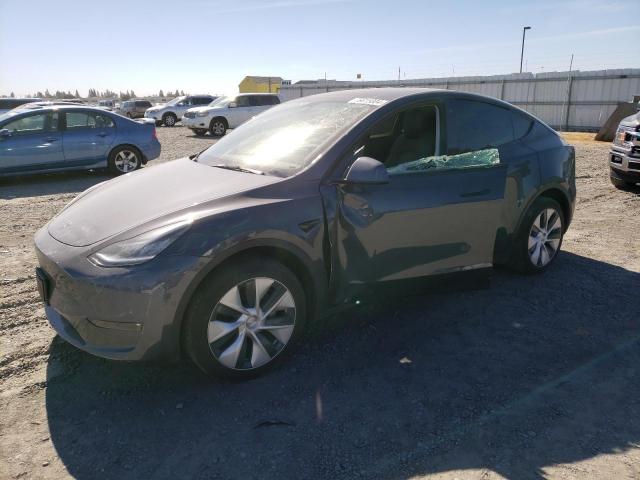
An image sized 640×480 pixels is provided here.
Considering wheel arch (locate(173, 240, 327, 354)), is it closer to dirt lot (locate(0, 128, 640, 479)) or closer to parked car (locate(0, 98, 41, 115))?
dirt lot (locate(0, 128, 640, 479))

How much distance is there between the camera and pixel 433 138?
3.79m

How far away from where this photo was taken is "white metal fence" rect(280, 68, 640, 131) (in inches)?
824

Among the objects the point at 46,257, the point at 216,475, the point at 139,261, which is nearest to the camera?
the point at 216,475

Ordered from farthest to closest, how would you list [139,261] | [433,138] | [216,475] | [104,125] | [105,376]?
[104,125] < [433,138] < [105,376] < [139,261] < [216,475]

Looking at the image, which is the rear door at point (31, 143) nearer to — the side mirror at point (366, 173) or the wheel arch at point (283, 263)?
the wheel arch at point (283, 263)

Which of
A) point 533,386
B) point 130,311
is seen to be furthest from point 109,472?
point 533,386

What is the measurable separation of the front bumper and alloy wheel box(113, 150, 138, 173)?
816 cm

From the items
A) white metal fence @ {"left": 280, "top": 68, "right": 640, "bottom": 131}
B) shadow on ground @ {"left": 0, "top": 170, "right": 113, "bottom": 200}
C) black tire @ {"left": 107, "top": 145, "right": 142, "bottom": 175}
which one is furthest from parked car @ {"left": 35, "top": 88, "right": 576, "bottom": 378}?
white metal fence @ {"left": 280, "top": 68, "right": 640, "bottom": 131}

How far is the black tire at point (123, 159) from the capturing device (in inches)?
402

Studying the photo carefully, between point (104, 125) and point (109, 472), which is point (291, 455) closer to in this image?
point (109, 472)

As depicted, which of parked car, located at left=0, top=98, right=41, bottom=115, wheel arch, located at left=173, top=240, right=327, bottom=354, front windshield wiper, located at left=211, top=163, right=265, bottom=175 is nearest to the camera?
wheel arch, located at left=173, top=240, right=327, bottom=354

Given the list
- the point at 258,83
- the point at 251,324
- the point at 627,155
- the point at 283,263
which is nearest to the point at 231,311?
the point at 251,324

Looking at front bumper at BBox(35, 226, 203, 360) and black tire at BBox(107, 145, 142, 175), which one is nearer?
front bumper at BBox(35, 226, 203, 360)

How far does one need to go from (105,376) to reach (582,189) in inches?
324
